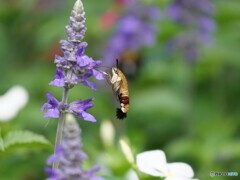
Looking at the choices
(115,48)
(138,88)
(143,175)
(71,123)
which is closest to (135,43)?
(115,48)

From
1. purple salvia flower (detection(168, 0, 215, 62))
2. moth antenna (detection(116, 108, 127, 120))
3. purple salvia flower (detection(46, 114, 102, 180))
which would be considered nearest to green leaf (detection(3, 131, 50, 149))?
moth antenna (detection(116, 108, 127, 120))

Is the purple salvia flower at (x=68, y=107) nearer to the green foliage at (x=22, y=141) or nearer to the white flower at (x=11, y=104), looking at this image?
the green foliage at (x=22, y=141)

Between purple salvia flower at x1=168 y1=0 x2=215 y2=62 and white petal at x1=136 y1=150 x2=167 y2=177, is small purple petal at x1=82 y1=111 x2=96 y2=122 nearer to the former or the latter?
white petal at x1=136 y1=150 x2=167 y2=177

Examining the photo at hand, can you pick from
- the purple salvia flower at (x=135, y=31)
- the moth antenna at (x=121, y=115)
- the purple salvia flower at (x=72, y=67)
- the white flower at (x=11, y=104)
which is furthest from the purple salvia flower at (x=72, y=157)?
the purple salvia flower at (x=135, y=31)

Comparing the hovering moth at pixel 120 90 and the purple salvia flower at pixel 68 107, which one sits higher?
the hovering moth at pixel 120 90

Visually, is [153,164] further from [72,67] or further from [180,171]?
[72,67]

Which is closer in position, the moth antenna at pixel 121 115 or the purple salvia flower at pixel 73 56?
the purple salvia flower at pixel 73 56
